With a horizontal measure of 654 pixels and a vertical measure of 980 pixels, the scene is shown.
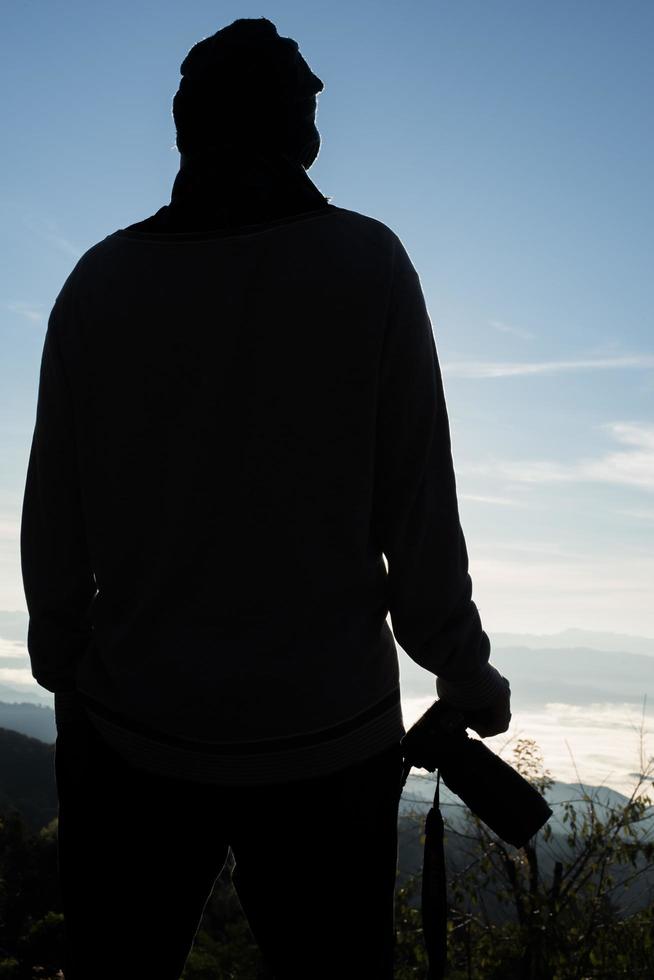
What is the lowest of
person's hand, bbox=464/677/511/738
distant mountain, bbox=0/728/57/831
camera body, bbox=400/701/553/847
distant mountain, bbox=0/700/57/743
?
distant mountain, bbox=0/700/57/743

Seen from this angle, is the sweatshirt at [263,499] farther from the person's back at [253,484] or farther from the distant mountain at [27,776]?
the distant mountain at [27,776]

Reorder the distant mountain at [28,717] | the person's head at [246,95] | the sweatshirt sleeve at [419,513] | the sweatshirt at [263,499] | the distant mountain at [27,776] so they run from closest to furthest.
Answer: the sweatshirt at [263,499], the sweatshirt sleeve at [419,513], the person's head at [246,95], the distant mountain at [27,776], the distant mountain at [28,717]

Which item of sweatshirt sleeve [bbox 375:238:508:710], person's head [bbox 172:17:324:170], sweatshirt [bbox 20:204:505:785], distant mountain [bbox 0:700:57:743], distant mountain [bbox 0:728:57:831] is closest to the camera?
sweatshirt [bbox 20:204:505:785]

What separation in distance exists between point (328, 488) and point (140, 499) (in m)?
0.41

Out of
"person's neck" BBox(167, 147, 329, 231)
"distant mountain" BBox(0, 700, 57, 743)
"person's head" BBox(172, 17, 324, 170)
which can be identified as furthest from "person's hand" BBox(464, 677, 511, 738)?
"distant mountain" BBox(0, 700, 57, 743)

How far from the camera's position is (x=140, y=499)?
71.1 inches

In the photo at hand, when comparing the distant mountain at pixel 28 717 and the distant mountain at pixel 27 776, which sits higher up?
the distant mountain at pixel 27 776

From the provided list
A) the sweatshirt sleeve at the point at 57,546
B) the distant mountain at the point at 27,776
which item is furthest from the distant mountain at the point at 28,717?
the sweatshirt sleeve at the point at 57,546

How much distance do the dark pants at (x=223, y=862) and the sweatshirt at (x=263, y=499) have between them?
2.4 inches

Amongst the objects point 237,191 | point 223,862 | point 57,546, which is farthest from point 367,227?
point 223,862

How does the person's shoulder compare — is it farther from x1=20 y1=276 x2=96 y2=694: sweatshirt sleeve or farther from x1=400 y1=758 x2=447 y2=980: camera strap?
x1=400 y1=758 x2=447 y2=980: camera strap

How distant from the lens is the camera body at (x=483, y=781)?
77.4 inches

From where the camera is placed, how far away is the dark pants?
1.70 meters

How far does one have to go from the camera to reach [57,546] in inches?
79.4
